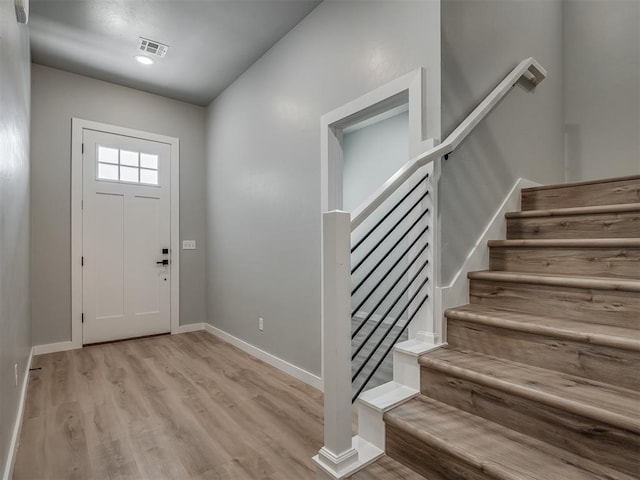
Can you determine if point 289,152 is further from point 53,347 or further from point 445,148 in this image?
point 53,347

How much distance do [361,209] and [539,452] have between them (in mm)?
1044

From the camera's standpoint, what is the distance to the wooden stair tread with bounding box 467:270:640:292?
4.53ft

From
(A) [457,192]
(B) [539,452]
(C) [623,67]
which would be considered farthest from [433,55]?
(C) [623,67]

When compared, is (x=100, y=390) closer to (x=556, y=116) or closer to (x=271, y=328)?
(x=271, y=328)

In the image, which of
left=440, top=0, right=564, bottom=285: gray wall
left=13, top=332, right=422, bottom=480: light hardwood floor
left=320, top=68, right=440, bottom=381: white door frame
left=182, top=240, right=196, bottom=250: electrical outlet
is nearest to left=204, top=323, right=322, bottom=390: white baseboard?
left=13, top=332, right=422, bottom=480: light hardwood floor

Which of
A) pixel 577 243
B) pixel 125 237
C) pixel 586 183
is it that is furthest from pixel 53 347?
pixel 586 183

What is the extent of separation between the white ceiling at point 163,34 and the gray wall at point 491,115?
135 centimetres

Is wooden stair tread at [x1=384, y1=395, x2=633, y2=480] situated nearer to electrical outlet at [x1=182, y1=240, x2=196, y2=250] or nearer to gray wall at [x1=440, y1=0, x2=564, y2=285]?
gray wall at [x1=440, y1=0, x2=564, y2=285]

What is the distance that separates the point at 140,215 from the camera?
404 centimetres

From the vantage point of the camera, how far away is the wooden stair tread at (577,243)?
5.04ft

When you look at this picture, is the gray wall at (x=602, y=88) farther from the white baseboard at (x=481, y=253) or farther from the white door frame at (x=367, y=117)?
the white door frame at (x=367, y=117)

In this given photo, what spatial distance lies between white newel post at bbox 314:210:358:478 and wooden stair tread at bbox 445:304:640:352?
0.70m

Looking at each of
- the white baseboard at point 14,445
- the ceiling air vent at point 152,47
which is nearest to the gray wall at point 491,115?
the white baseboard at point 14,445

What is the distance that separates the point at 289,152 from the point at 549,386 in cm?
244
